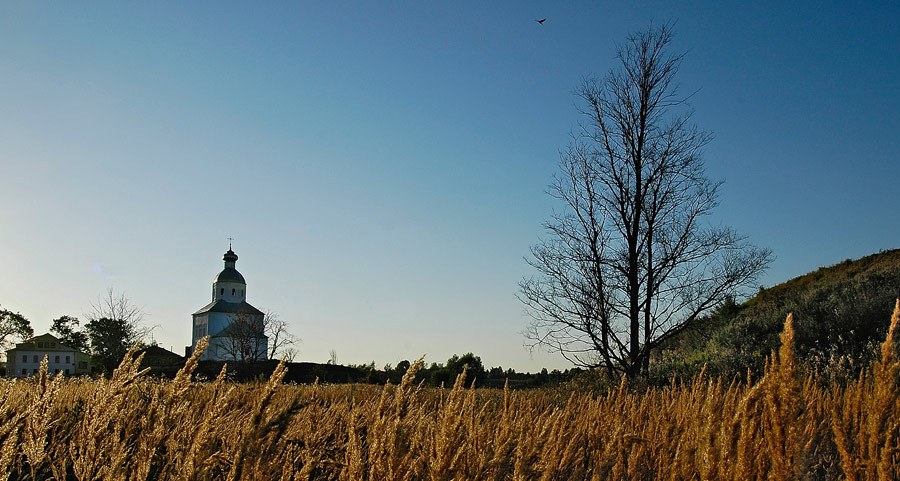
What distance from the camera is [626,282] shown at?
49.8ft

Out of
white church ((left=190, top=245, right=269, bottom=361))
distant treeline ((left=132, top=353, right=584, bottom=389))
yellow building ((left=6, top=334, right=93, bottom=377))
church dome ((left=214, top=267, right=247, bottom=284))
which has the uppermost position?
church dome ((left=214, top=267, right=247, bottom=284))

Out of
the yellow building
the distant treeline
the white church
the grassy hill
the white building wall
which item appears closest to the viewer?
the grassy hill

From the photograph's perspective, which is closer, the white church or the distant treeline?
the distant treeline

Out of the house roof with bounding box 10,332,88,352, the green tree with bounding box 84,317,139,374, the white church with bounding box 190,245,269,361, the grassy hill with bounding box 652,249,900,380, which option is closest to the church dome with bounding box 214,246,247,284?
the white church with bounding box 190,245,269,361

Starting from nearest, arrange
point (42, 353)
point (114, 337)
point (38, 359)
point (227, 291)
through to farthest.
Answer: point (114, 337) < point (42, 353) < point (38, 359) < point (227, 291)

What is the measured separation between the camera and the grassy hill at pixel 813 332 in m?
12.2

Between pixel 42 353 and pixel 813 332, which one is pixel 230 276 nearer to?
pixel 42 353

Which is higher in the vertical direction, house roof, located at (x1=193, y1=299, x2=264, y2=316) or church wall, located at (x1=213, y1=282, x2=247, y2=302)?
church wall, located at (x1=213, y1=282, x2=247, y2=302)

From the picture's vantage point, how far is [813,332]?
553 inches

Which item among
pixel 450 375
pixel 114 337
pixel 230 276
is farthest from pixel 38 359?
pixel 450 375

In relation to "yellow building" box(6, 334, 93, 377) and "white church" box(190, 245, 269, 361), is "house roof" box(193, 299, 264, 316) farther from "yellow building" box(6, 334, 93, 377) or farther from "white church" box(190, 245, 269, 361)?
"yellow building" box(6, 334, 93, 377)

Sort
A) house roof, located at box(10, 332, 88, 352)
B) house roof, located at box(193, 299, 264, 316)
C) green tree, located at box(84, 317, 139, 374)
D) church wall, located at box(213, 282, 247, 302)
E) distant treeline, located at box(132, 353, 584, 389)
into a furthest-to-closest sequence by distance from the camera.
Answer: church wall, located at box(213, 282, 247, 302) → house roof, located at box(193, 299, 264, 316) → house roof, located at box(10, 332, 88, 352) → green tree, located at box(84, 317, 139, 374) → distant treeline, located at box(132, 353, 584, 389)

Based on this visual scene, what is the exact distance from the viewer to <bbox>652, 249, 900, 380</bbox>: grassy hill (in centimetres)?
1225

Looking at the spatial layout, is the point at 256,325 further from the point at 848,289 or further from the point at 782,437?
the point at 782,437
